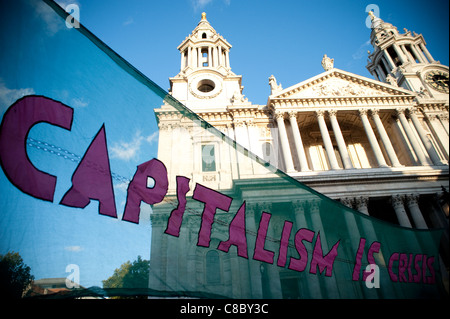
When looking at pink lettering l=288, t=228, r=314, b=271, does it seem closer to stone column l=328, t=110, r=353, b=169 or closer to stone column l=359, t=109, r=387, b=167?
stone column l=328, t=110, r=353, b=169

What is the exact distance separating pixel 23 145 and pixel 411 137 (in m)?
23.5

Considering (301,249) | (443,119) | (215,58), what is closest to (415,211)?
(443,119)

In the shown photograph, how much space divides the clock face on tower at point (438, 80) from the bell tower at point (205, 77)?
58.7 ft

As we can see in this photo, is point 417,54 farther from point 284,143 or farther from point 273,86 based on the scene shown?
point 284,143

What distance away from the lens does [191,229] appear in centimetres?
412

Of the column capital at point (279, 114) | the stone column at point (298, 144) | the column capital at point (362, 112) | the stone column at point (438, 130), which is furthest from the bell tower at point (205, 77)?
the stone column at point (438, 130)

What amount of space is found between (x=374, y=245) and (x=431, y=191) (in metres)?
15.7

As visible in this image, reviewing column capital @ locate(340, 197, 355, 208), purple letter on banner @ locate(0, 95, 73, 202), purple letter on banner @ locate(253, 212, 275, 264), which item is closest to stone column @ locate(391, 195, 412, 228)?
column capital @ locate(340, 197, 355, 208)

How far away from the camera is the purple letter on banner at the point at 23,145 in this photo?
10.1ft

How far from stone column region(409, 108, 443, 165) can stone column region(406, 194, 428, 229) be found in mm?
3864

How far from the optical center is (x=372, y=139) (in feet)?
65.9

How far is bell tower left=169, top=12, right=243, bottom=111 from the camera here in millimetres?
23453

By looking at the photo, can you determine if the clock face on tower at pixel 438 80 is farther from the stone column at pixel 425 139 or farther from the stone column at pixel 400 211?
the stone column at pixel 400 211
